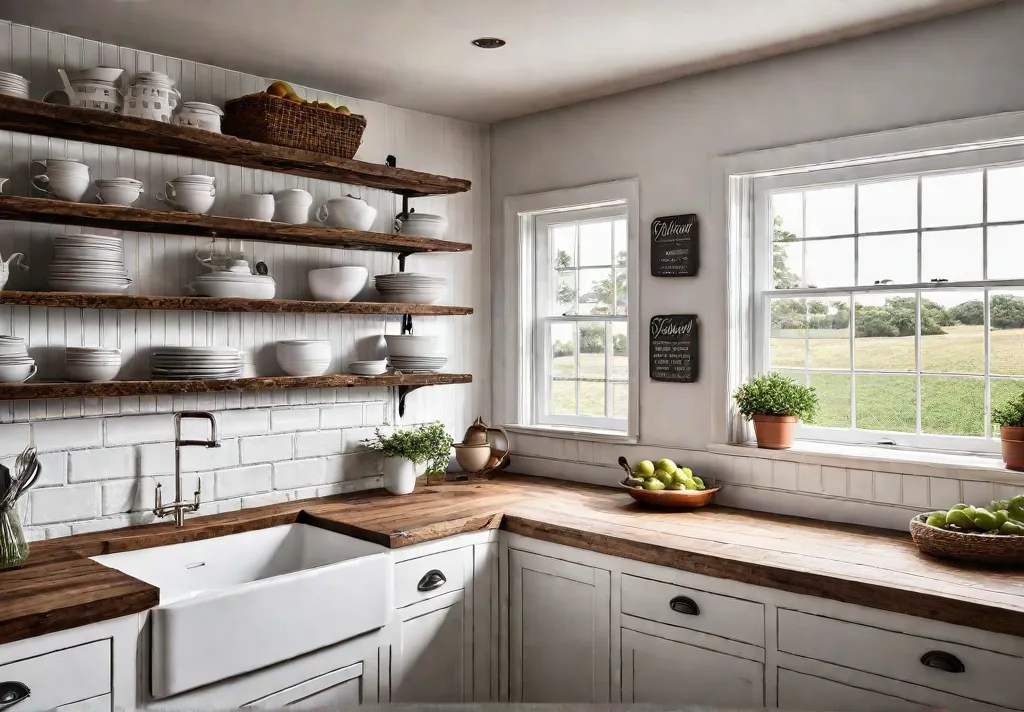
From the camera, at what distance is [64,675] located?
6.51ft

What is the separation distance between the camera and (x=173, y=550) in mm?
2723

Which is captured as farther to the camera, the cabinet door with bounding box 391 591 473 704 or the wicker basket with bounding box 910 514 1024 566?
the cabinet door with bounding box 391 591 473 704

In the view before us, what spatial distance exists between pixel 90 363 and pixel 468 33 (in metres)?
1.66

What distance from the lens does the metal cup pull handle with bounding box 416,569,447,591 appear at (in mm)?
2824

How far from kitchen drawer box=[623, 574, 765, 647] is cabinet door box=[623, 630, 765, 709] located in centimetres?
7

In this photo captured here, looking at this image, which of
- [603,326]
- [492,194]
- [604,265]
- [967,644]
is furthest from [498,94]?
[967,644]

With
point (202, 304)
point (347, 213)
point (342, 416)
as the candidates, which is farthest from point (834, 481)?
point (202, 304)

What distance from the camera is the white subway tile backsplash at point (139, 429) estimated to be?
2807mm

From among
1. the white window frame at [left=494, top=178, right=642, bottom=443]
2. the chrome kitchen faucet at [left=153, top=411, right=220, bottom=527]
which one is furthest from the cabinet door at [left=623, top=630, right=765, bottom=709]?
the chrome kitchen faucet at [left=153, top=411, right=220, bottom=527]

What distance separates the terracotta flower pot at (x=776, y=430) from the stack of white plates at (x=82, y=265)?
232cm

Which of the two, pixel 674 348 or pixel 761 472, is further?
pixel 674 348

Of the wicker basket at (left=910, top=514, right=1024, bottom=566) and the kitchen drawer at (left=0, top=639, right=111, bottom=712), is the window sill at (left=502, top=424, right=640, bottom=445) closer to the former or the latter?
the wicker basket at (left=910, top=514, right=1024, bottom=566)

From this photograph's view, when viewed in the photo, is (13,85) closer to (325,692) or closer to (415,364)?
(415,364)

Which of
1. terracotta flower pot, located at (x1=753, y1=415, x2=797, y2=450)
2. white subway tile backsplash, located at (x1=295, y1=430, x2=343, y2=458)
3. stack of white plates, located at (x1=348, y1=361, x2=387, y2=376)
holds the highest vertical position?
stack of white plates, located at (x1=348, y1=361, x2=387, y2=376)
